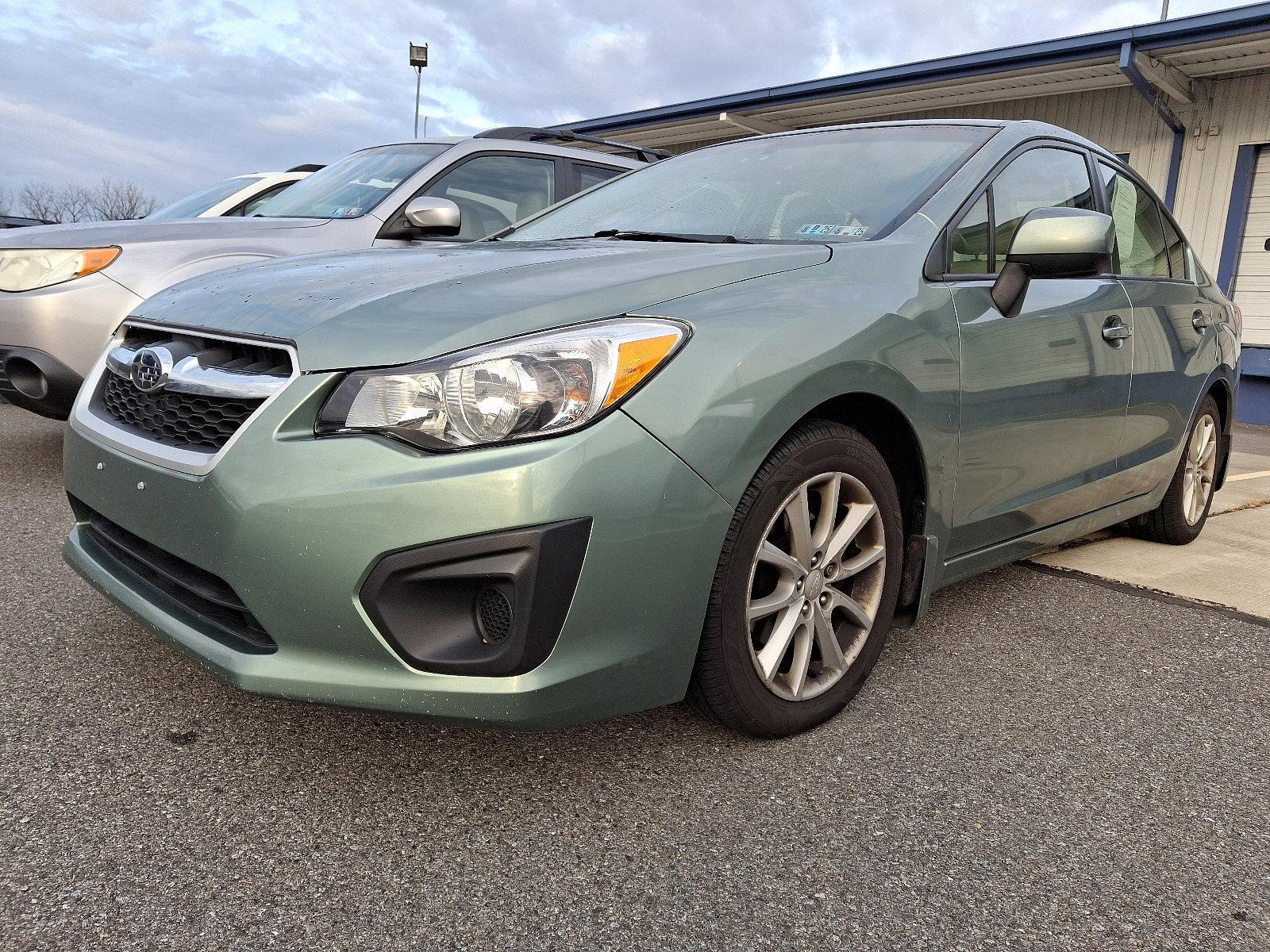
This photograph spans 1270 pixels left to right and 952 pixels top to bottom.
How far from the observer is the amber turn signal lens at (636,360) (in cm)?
175

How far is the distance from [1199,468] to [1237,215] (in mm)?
8861

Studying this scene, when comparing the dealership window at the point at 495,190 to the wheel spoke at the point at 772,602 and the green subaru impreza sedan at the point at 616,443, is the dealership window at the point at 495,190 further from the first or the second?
the wheel spoke at the point at 772,602

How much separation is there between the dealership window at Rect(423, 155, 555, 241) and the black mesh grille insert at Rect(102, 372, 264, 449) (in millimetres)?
3059

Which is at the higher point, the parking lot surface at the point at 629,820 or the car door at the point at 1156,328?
the car door at the point at 1156,328

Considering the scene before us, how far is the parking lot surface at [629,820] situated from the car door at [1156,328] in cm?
103

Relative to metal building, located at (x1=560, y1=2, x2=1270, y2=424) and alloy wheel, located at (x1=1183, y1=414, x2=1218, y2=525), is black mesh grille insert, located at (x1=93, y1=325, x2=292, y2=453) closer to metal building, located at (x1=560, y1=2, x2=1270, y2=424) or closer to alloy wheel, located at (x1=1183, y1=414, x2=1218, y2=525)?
alloy wheel, located at (x1=1183, y1=414, x2=1218, y2=525)

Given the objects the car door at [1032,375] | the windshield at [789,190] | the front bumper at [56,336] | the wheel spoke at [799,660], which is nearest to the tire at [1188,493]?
the car door at [1032,375]

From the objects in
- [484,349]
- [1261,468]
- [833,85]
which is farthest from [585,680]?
[833,85]

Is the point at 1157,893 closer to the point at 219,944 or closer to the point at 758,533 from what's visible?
the point at 758,533

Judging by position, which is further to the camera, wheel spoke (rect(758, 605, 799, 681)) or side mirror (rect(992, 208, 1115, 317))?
side mirror (rect(992, 208, 1115, 317))

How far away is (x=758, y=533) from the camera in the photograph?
1.97 meters

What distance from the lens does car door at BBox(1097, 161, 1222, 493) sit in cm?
326

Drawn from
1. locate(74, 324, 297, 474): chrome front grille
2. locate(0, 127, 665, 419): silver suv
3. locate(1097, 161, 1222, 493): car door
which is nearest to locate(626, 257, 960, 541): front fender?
locate(74, 324, 297, 474): chrome front grille

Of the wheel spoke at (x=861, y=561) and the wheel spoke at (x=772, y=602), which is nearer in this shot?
the wheel spoke at (x=772, y=602)
